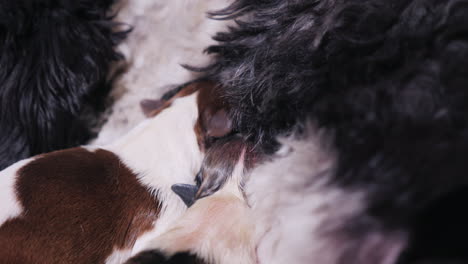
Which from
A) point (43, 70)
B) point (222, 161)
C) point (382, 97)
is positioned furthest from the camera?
point (43, 70)

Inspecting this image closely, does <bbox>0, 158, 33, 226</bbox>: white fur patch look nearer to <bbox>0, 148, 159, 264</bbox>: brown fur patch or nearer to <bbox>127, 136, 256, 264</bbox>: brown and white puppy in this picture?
<bbox>0, 148, 159, 264</bbox>: brown fur patch

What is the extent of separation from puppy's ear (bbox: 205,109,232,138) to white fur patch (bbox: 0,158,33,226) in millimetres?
298

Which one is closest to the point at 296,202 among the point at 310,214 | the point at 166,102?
the point at 310,214

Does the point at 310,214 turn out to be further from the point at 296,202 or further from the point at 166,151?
the point at 166,151

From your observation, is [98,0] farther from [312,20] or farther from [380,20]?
[380,20]

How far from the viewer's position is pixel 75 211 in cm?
63

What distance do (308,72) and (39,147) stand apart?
1.72ft

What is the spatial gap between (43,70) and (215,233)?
459 mm

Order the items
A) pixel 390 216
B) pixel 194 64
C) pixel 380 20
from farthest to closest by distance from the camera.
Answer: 1. pixel 194 64
2. pixel 380 20
3. pixel 390 216

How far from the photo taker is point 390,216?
426 mm

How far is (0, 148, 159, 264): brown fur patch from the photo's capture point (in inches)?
23.6

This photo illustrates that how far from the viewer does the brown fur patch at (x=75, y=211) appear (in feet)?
1.97

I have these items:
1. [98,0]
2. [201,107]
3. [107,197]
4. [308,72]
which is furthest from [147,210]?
[98,0]

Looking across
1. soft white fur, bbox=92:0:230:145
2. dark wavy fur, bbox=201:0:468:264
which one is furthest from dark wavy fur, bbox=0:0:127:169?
dark wavy fur, bbox=201:0:468:264
